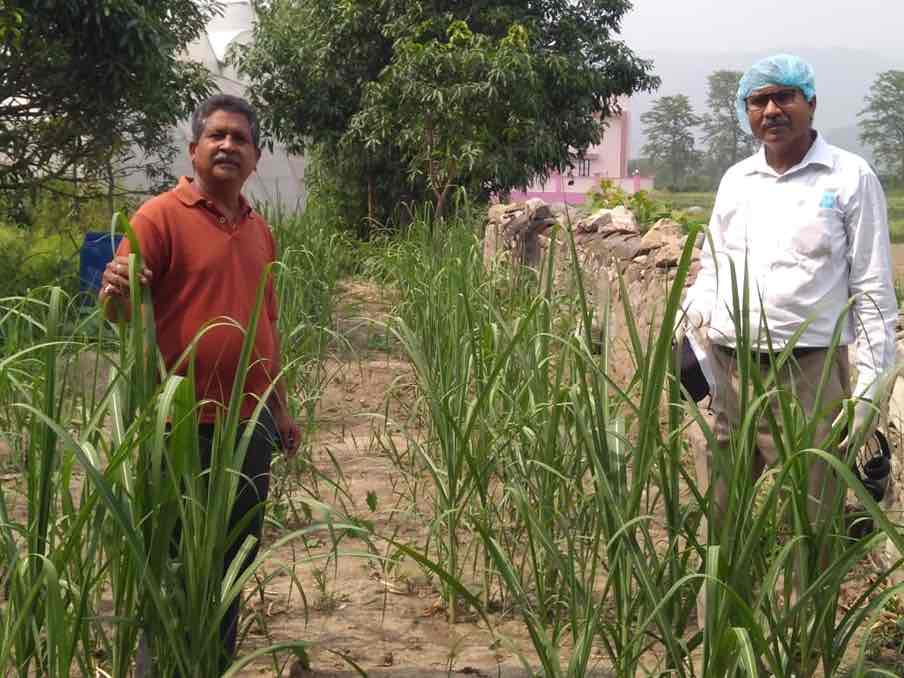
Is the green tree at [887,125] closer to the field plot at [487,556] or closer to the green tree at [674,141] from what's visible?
the green tree at [674,141]

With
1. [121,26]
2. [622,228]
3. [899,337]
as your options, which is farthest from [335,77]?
[899,337]

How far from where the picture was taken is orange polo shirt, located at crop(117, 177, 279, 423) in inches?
83.0

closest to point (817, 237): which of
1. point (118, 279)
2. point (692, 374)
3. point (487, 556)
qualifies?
point (692, 374)

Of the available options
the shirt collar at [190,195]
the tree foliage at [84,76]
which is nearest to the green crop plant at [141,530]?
the shirt collar at [190,195]

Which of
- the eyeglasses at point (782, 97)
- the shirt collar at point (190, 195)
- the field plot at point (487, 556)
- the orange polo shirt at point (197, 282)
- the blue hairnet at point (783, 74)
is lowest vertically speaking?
the field plot at point (487, 556)

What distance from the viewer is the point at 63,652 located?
5.33 feet

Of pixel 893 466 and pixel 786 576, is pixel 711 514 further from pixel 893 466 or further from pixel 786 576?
pixel 893 466

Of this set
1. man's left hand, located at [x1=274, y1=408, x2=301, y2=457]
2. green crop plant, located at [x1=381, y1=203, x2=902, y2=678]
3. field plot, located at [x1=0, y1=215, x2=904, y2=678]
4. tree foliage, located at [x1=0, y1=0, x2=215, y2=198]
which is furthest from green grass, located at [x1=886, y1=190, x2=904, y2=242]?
green crop plant, located at [x1=381, y1=203, x2=902, y2=678]

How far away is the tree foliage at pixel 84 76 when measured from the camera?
6.82 m

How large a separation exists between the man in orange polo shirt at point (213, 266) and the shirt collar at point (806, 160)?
1063 mm

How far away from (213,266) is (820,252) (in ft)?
4.00

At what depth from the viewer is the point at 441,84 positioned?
10.4 meters

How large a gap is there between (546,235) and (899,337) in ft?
10.8

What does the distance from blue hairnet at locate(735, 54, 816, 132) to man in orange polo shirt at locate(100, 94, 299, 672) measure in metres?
1.06
